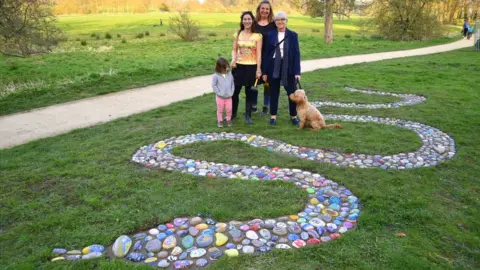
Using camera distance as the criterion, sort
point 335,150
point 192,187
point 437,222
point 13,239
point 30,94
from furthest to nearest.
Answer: point 30,94, point 335,150, point 192,187, point 437,222, point 13,239

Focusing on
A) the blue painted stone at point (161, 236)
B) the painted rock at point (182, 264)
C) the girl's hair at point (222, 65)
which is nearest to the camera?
the painted rock at point (182, 264)

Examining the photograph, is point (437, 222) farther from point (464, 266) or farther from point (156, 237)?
point (156, 237)

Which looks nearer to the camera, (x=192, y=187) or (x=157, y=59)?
(x=192, y=187)

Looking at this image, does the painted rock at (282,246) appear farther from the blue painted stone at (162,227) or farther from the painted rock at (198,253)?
the blue painted stone at (162,227)

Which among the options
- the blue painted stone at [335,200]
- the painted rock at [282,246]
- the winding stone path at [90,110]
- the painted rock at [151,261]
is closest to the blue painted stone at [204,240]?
the painted rock at [151,261]

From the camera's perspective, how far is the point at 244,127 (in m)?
8.12

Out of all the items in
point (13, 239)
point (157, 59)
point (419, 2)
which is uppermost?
point (419, 2)

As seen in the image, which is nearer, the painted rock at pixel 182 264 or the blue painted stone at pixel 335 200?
the painted rock at pixel 182 264

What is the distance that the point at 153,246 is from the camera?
156 inches

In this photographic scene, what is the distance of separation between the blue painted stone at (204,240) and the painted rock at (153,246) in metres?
0.43

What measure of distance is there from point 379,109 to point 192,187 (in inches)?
253

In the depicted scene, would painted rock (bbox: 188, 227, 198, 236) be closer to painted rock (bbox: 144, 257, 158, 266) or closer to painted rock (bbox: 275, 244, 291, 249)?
painted rock (bbox: 144, 257, 158, 266)

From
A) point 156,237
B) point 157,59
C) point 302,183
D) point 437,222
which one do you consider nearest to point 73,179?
point 156,237

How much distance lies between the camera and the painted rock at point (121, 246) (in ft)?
12.6
